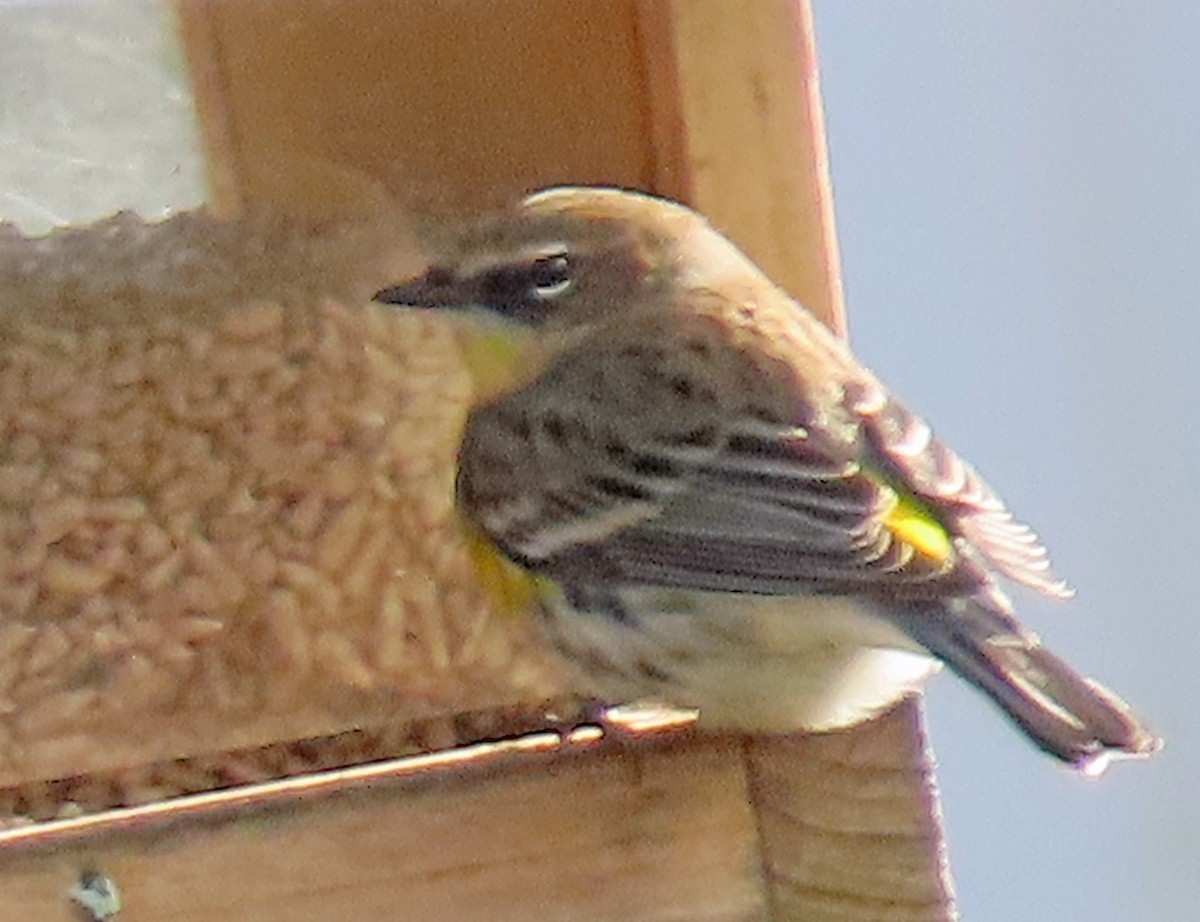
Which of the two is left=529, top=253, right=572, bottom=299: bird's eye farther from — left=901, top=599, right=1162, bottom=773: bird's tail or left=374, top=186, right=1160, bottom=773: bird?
left=901, top=599, right=1162, bottom=773: bird's tail

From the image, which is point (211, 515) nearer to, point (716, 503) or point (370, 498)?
point (370, 498)

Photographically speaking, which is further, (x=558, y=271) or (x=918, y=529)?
(x=558, y=271)

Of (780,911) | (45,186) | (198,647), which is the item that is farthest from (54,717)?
(780,911)

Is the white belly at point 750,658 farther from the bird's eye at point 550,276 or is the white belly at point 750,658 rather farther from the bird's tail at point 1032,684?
the bird's eye at point 550,276

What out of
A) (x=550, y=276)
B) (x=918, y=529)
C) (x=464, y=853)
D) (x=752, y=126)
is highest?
(x=752, y=126)

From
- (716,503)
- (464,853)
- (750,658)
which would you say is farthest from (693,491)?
(464,853)

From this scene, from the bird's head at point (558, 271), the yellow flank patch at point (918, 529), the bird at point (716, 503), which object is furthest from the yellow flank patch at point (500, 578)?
the yellow flank patch at point (918, 529)

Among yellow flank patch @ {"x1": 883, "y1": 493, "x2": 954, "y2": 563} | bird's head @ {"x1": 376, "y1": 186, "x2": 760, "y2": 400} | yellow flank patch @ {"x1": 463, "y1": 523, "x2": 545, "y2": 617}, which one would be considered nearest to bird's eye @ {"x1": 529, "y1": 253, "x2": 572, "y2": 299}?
bird's head @ {"x1": 376, "y1": 186, "x2": 760, "y2": 400}
